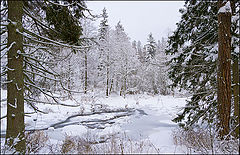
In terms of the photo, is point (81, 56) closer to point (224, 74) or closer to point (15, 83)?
point (15, 83)

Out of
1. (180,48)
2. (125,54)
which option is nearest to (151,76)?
(125,54)

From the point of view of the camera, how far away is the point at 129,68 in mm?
24250

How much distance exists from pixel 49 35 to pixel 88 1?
1406 mm

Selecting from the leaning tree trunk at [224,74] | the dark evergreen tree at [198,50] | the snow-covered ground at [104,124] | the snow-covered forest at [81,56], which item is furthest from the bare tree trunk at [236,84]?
the snow-covered ground at [104,124]

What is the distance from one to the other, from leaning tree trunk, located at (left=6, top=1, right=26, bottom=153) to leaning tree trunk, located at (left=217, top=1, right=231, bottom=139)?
4.68 m

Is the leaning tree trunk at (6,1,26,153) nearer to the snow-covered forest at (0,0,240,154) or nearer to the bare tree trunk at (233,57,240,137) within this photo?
the snow-covered forest at (0,0,240,154)

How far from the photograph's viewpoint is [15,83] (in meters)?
3.07

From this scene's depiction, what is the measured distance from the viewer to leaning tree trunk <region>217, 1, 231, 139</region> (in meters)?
3.73

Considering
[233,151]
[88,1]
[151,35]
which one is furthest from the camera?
[151,35]

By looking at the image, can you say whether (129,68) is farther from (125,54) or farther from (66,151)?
(66,151)

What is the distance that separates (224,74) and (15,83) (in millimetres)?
4889

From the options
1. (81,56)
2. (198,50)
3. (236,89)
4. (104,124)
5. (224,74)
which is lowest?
(104,124)

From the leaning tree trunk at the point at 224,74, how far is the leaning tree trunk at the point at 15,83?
4.68 m

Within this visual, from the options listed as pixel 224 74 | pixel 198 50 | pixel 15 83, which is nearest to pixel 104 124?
pixel 198 50
